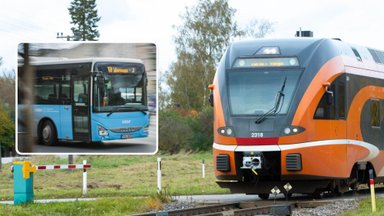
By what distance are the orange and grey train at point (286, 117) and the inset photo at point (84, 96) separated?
1.87 meters

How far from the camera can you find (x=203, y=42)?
7544 centimetres

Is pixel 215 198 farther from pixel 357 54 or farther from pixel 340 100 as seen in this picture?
pixel 357 54

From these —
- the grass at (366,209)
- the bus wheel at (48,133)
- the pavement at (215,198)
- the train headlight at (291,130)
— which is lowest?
the pavement at (215,198)

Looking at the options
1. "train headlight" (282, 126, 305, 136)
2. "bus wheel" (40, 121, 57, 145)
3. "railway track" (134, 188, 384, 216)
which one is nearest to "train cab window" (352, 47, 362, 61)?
"train headlight" (282, 126, 305, 136)

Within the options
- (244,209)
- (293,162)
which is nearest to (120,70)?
(293,162)

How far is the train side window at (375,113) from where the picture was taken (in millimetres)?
22922

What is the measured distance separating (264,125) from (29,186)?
5.50 metres

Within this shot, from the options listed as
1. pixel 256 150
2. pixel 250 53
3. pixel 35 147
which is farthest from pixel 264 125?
pixel 35 147

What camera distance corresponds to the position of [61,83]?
21234mm

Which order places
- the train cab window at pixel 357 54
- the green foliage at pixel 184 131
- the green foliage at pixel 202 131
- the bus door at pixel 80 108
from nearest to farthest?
the bus door at pixel 80 108 < the train cab window at pixel 357 54 < the green foliage at pixel 184 131 < the green foliage at pixel 202 131

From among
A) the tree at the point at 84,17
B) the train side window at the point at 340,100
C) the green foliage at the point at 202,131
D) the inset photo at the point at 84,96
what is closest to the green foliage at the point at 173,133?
the green foliage at the point at 202,131

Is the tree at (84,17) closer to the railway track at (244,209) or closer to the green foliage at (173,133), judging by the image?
the green foliage at (173,133)

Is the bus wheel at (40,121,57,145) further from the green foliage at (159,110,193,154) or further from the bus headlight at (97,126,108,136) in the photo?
the green foliage at (159,110,193,154)

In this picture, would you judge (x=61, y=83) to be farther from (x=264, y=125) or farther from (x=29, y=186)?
(x=264, y=125)
